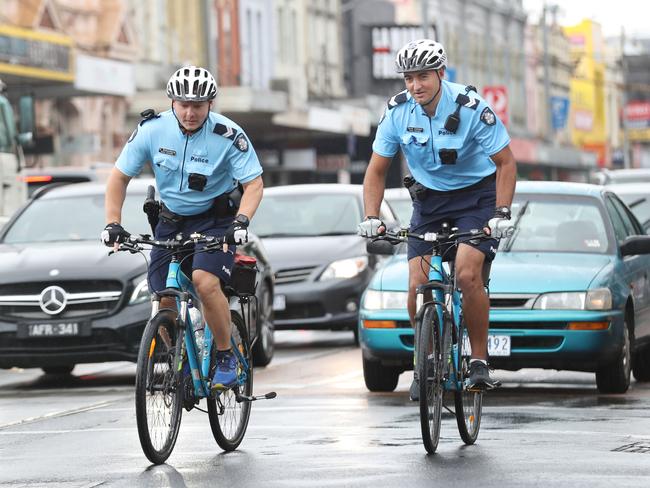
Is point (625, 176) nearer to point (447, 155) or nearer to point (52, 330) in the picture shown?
point (52, 330)

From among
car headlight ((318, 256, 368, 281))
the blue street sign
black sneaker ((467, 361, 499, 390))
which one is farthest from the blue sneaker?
the blue street sign

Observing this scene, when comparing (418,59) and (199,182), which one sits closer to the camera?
(199,182)

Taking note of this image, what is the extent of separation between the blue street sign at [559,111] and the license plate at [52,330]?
7677 cm

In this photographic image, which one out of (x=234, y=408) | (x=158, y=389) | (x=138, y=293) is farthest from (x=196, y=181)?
(x=138, y=293)

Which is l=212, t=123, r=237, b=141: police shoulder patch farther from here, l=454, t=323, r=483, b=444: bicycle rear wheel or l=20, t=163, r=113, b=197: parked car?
l=20, t=163, r=113, b=197: parked car

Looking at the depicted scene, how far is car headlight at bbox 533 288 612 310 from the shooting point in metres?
13.3

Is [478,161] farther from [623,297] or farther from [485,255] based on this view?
[623,297]

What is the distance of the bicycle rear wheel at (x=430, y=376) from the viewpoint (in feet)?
31.3

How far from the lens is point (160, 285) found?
398 inches

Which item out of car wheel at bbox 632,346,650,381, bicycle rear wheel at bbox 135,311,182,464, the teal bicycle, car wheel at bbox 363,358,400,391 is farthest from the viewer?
car wheel at bbox 632,346,650,381

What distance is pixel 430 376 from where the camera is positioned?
979 centimetres

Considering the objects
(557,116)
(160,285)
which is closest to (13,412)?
(160,285)

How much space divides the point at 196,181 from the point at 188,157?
0.14 metres

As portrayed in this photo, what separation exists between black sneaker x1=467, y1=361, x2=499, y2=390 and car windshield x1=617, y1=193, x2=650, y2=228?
9.13 meters
